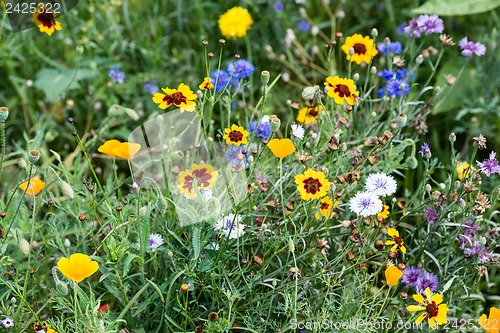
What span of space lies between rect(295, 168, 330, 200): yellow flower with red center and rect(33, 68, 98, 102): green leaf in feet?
3.24

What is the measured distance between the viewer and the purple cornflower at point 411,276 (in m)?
1.35

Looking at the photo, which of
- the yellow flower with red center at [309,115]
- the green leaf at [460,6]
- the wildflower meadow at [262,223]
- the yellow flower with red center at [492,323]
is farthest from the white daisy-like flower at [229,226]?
the green leaf at [460,6]

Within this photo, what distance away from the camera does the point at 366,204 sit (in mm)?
1233

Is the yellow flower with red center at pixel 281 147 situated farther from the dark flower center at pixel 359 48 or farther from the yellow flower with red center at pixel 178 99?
the dark flower center at pixel 359 48

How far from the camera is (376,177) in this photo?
1.29 m

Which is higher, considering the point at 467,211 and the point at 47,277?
the point at 467,211

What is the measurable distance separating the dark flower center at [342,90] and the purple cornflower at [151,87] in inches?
31.4

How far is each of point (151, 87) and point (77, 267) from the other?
1.03 m

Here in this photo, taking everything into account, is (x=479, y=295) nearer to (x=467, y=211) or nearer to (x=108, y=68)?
(x=467, y=211)

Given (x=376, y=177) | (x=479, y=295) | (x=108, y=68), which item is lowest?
(x=479, y=295)

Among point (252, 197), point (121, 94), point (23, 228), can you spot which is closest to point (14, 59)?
point (121, 94)

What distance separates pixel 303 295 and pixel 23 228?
0.61 m

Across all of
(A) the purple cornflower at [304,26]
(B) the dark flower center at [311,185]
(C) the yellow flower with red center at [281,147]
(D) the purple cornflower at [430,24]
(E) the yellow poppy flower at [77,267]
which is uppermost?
(D) the purple cornflower at [430,24]

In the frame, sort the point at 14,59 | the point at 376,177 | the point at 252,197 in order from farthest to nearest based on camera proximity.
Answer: the point at 14,59 < the point at 252,197 < the point at 376,177
